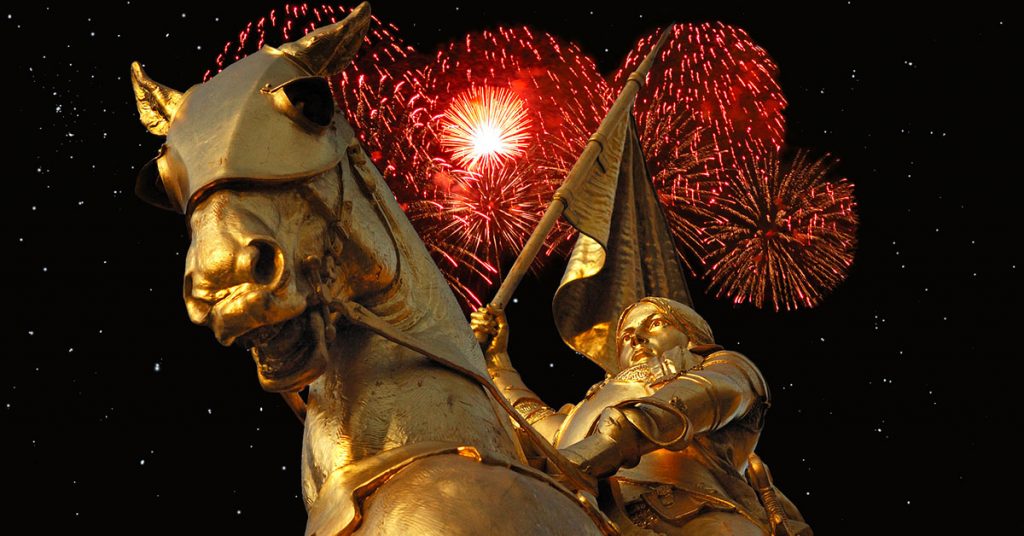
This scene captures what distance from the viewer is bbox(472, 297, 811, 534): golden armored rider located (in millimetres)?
3209

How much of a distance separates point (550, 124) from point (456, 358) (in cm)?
272

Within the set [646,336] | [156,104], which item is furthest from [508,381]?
[156,104]

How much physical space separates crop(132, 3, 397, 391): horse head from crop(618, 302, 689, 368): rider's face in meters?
1.56

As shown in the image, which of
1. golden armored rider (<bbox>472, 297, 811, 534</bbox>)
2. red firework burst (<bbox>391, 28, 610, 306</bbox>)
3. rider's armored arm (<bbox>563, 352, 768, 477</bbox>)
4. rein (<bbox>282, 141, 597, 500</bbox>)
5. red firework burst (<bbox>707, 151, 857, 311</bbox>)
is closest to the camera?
rein (<bbox>282, 141, 597, 500</bbox>)

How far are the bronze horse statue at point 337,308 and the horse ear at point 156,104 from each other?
0.11 m

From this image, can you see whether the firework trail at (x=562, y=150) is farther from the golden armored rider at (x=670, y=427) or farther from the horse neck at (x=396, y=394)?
the horse neck at (x=396, y=394)

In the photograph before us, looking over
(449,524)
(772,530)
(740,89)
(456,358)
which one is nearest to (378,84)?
(740,89)

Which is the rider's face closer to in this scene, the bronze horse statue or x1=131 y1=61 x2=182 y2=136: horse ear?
the bronze horse statue

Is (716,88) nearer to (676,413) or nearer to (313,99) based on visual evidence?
(676,413)

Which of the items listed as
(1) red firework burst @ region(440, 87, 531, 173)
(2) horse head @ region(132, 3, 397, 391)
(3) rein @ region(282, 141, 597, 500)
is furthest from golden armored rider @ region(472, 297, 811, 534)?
(1) red firework burst @ region(440, 87, 531, 173)

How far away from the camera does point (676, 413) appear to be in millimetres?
3342

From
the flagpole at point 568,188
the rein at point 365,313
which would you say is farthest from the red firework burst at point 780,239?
the rein at point 365,313

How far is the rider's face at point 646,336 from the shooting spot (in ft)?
13.6

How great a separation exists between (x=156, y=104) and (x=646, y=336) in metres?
1.72
